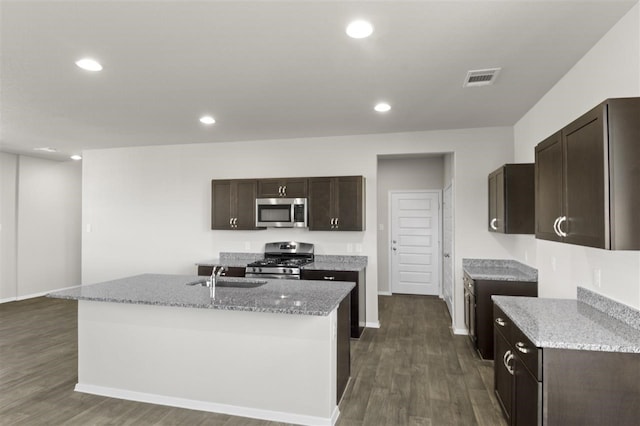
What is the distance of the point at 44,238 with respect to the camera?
7027mm

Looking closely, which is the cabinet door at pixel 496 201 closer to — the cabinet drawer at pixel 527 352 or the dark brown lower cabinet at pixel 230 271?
the cabinet drawer at pixel 527 352

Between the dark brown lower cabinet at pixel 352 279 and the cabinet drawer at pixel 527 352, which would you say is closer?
the cabinet drawer at pixel 527 352

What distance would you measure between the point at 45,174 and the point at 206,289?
5.97 meters

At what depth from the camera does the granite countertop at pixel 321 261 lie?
459cm

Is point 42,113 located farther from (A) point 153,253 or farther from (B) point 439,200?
(B) point 439,200

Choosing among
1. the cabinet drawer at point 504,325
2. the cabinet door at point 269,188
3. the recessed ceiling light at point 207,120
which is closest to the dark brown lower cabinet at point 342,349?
the cabinet drawer at point 504,325

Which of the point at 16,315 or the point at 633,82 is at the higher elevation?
the point at 633,82

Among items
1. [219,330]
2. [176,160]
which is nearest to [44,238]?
[176,160]

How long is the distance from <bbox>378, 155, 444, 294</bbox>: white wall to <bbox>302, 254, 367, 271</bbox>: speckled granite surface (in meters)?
2.31

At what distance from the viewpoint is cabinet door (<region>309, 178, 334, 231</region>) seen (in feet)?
16.1

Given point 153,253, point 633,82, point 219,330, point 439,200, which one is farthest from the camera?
point 439,200

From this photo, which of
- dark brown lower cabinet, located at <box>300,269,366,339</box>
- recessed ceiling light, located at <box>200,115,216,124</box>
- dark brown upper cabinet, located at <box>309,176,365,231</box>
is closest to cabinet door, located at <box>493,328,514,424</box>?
dark brown lower cabinet, located at <box>300,269,366,339</box>

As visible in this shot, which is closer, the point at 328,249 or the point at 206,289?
the point at 206,289

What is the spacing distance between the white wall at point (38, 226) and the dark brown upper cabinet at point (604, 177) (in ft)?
26.6
